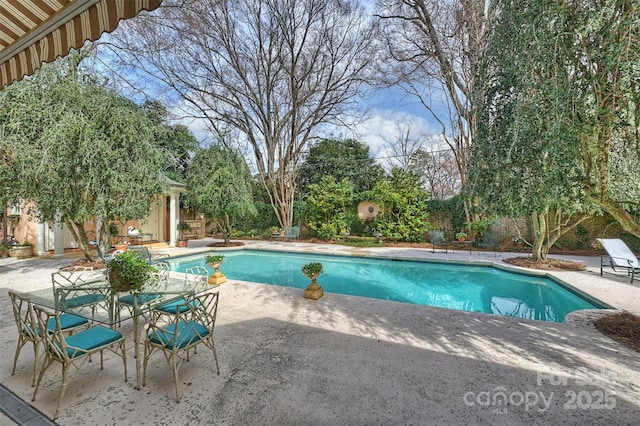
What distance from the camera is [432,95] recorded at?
1293cm

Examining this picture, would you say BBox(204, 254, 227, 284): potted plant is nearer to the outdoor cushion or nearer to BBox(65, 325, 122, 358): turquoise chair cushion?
the outdoor cushion

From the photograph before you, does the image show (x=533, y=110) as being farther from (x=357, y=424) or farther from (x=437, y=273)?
(x=437, y=273)

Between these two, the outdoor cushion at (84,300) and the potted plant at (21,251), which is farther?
the potted plant at (21,251)

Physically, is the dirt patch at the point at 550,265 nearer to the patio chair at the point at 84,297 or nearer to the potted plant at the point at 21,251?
the patio chair at the point at 84,297

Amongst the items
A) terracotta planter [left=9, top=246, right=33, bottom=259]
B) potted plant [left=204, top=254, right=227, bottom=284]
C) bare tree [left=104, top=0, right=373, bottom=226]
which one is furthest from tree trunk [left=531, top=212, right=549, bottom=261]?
terracotta planter [left=9, top=246, right=33, bottom=259]

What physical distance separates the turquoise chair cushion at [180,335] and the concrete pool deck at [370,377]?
41cm

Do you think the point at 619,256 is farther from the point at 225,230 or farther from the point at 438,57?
the point at 225,230

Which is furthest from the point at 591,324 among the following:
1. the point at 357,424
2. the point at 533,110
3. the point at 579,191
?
the point at 357,424

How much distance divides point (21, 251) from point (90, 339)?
10722 millimetres

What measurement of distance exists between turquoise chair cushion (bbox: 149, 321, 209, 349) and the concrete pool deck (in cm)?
41

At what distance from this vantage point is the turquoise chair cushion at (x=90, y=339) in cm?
233

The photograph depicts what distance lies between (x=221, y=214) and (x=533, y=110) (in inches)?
480

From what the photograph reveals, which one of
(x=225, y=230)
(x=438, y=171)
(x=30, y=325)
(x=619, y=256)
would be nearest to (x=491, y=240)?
(x=619, y=256)

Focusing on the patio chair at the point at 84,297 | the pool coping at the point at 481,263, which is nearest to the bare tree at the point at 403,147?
the pool coping at the point at 481,263
